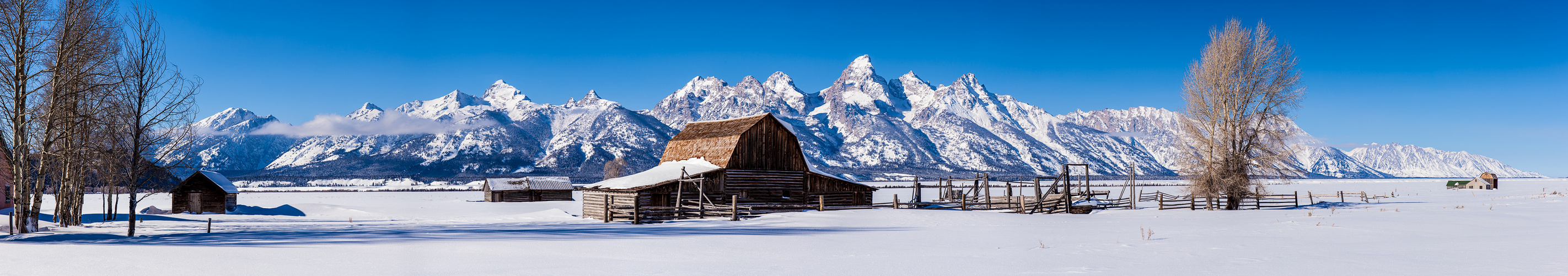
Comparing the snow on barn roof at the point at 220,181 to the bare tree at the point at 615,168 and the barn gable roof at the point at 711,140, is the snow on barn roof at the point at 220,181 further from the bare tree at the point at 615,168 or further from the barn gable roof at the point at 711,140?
the bare tree at the point at 615,168

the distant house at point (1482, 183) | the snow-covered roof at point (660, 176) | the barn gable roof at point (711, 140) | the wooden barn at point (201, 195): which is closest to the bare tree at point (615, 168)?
the wooden barn at point (201, 195)

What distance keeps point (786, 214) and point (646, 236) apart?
40.6ft

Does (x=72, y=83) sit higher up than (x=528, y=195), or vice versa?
(x=72, y=83)

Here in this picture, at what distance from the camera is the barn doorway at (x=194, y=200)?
43.4 meters

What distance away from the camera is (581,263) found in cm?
1074

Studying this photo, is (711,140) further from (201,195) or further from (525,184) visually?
(525,184)

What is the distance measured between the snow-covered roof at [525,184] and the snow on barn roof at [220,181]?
2030 centimetres

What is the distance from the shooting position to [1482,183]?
3369 inches

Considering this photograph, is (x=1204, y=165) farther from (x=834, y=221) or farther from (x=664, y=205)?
(x=664, y=205)

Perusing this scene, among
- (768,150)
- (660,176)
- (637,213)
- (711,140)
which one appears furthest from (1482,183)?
(637,213)

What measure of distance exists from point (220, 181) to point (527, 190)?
911 inches

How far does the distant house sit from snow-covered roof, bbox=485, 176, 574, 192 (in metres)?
93.1

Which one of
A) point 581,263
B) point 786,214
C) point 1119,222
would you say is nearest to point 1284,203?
point 1119,222

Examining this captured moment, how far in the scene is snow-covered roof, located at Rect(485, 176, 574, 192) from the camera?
64.8 meters
